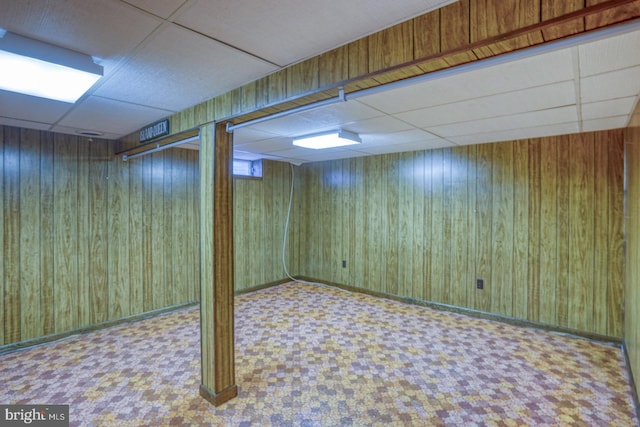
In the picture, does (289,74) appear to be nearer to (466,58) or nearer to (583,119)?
(466,58)

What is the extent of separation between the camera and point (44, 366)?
2.69 m

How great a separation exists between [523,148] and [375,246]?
7.27 ft

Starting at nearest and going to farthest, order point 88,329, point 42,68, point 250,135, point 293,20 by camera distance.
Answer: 1. point 293,20
2. point 42,68
3. point 250,135
4. point 88,329

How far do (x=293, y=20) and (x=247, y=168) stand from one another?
3842mm

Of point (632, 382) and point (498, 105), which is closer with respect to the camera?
point (498, 105)

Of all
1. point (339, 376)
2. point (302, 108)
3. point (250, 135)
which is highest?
point (250, 135)

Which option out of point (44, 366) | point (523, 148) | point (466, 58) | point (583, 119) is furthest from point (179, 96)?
point (523, 148)

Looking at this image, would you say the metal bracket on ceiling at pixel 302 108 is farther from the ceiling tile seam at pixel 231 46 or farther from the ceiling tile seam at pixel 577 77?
the ceiling tile seam at pixel 577 77

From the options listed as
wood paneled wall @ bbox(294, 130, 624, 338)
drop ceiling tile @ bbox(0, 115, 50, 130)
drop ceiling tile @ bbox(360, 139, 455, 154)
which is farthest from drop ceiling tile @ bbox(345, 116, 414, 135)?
drop ceiling tile @ bbox(0, 115, 50, 130)

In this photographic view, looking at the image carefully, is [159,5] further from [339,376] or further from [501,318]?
[501,318]

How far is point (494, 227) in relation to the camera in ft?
12.2

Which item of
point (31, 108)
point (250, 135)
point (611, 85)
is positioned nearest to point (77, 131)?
point (31, 108)

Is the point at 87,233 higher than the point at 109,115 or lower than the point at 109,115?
lower

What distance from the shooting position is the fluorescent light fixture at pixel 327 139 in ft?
9.77
